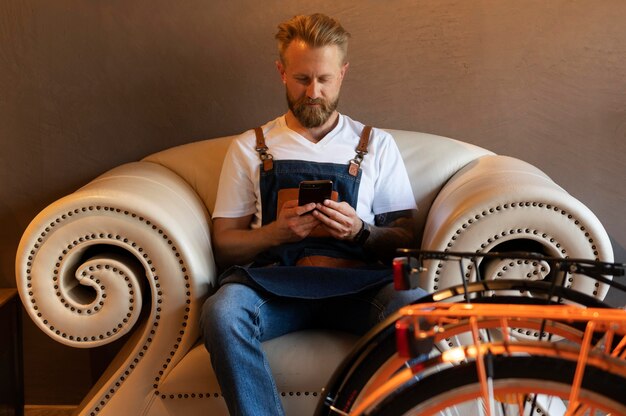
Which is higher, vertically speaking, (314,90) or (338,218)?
(314,90)

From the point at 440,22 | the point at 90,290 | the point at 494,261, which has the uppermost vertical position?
the point at 440,22

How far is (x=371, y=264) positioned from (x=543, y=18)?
952mm

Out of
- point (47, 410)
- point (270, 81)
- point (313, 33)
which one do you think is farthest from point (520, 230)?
point (47, 410)

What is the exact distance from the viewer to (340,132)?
2.13 metres

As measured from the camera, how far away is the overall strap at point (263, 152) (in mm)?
2078

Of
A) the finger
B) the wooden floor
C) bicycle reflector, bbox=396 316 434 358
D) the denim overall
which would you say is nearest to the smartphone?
the finger

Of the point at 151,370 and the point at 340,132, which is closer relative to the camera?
the point at 151,370

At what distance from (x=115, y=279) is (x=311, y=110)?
651 millimetres

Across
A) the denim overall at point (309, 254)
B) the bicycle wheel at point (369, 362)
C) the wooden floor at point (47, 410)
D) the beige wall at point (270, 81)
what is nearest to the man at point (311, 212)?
the denim overall at point (309, 254)

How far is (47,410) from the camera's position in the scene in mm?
2559

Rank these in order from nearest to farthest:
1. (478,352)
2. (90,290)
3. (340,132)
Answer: (478,352), (90,290), (340,132)

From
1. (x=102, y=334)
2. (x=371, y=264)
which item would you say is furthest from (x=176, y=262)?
(x=371, y=264)

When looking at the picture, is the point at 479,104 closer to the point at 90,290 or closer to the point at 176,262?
the point at 176,262

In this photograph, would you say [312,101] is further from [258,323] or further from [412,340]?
[412,340]
